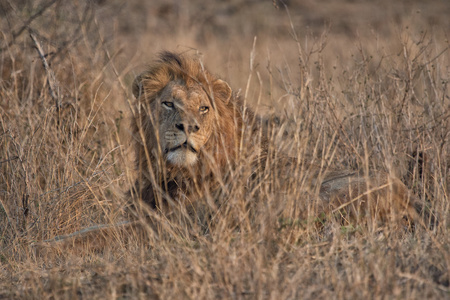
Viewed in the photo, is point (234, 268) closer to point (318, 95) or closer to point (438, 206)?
point (438, 206)

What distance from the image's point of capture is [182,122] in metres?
4.48

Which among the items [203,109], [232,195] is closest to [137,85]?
[203,109]

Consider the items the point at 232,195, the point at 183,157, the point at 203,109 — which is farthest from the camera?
the point at 203,109

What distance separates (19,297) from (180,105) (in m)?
1.97

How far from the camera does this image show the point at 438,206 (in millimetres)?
3857

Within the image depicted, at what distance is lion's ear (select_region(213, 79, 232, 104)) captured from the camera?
5027 millimetres

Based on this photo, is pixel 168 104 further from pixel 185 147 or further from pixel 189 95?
pixel 185 147

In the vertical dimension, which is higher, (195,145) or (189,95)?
(189,95)

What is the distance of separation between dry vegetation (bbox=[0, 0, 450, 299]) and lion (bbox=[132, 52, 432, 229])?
165 mm

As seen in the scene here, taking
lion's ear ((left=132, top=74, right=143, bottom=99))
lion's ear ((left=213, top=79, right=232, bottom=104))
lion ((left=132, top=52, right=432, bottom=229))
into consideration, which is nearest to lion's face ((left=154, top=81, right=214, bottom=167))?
lion ((left=132, top=52, right=432, bottom=229))

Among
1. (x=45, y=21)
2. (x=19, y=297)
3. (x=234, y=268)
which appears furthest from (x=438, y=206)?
(x=45, y=21)

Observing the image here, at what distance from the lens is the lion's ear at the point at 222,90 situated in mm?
5027

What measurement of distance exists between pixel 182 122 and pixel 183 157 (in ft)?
0.89

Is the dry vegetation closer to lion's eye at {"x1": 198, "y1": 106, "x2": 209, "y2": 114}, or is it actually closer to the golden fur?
the golden fur
